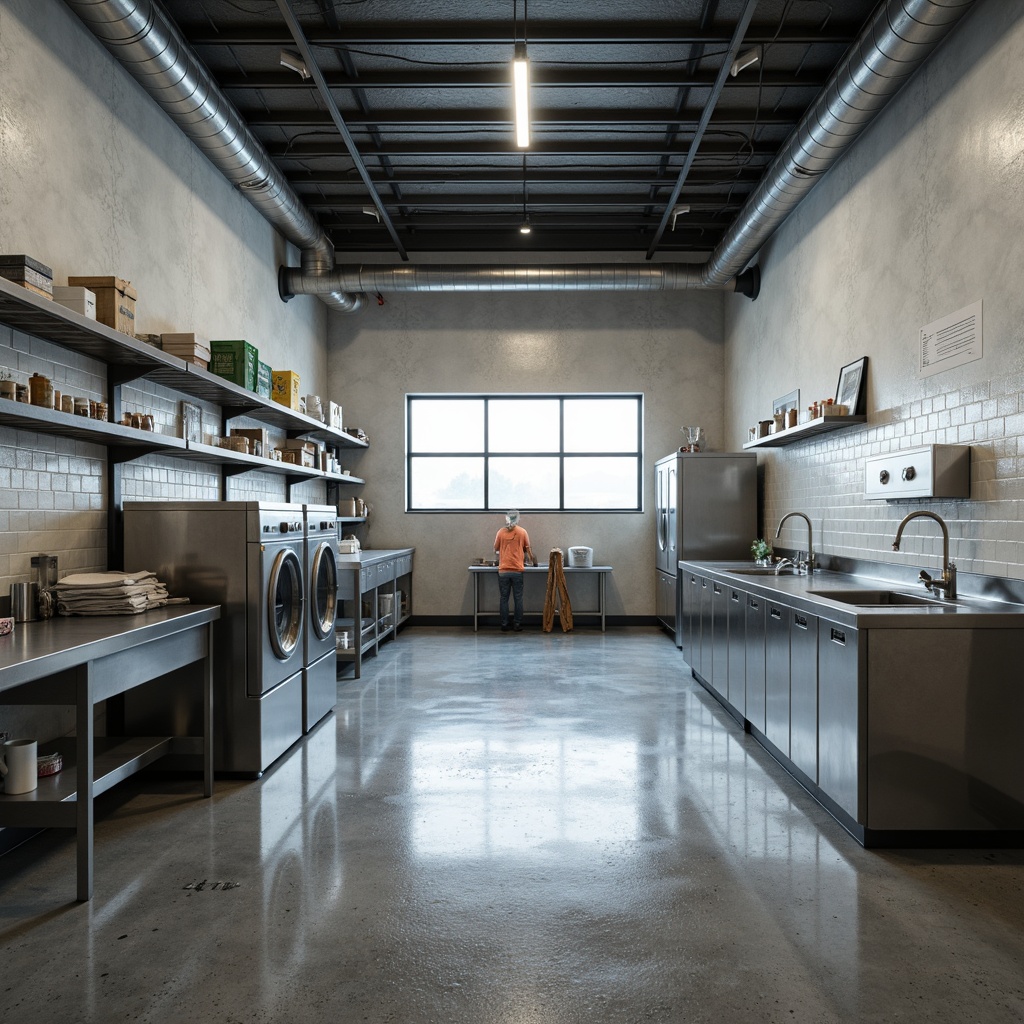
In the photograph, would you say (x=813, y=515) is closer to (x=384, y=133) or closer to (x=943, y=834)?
(x=943, y=834)

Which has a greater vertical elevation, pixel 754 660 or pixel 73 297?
pixel 73 297

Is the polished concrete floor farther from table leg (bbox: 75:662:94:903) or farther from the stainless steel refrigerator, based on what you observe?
the stainless steel refrigerator

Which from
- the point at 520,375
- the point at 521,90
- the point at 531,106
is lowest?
the point at 520,375

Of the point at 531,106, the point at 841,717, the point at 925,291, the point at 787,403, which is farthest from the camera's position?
the point at 787,403

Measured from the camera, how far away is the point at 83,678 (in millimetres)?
2820

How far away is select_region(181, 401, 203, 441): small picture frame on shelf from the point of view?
207 inches

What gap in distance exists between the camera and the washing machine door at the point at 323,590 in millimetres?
5180

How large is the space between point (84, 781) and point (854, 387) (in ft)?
16.4

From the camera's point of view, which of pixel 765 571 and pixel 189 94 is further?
pixel 765 571

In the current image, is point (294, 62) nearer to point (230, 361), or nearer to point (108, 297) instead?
point (230, 361)

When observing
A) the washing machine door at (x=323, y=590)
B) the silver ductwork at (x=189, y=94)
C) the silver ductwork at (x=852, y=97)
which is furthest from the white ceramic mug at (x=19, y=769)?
the silver ductwork at (x=852, y=97)

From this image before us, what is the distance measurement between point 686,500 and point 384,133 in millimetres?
4487

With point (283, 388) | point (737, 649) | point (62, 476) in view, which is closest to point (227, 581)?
point (62, 476)

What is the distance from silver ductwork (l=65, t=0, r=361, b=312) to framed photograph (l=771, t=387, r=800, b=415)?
187 inches
